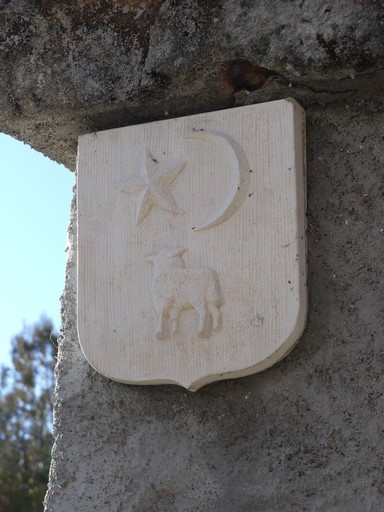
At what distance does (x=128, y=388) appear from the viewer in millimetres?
1831

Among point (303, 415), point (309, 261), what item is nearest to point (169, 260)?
point (309, 261)

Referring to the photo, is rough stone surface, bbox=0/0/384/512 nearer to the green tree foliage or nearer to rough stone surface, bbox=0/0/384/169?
rough stone surface, bbox=0/0/384/169

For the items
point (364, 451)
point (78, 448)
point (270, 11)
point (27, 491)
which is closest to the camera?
point (364, 451)

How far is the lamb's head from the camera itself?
5.74 feet

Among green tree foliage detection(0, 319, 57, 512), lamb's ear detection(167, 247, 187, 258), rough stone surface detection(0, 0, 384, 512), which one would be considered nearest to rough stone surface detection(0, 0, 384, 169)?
rough stone surface detection(0, 0, 384, 512)

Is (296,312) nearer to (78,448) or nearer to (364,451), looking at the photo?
(364,451)

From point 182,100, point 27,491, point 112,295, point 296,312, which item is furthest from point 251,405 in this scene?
point 27,491

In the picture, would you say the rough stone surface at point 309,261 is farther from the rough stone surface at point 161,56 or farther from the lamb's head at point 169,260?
the lamb's head at point 169,260

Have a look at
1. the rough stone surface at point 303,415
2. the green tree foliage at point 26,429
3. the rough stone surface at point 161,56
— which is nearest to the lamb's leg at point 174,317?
the rough stone surface at point 303,415

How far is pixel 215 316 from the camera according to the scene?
170cm

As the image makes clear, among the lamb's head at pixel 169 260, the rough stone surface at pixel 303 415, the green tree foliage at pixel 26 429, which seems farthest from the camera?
the green tree foliage at pixel 26 429

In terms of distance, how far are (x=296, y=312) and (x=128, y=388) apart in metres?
0.38

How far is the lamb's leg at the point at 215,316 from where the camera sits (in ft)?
5.58

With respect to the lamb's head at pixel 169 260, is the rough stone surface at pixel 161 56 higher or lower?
higher
